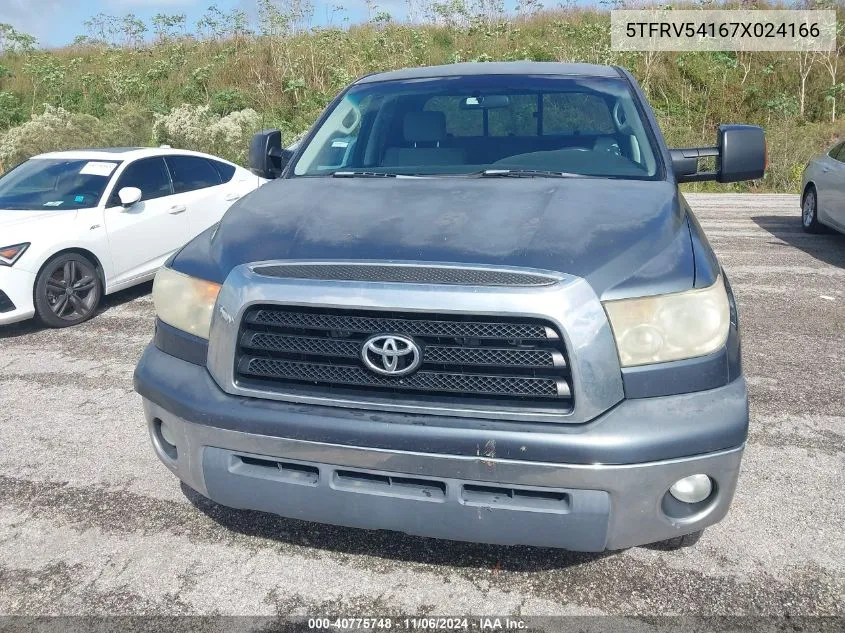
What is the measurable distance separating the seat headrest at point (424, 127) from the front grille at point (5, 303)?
4.08 meters

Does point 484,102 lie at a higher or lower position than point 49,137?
lower

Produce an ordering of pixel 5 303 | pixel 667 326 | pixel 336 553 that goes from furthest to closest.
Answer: pixel 5 303 → pixel 336 553 → pixel 667 326

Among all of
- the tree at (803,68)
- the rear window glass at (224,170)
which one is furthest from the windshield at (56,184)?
the tree at (803,68)

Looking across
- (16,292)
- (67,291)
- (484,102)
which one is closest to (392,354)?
(484,102)

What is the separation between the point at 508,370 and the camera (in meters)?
2.30

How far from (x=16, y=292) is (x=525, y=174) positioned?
4.82 meters

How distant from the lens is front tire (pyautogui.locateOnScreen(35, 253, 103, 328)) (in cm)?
640

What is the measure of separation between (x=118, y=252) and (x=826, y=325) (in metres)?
6.38

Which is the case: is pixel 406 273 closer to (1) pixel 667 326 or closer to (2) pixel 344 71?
(1) pixel 667 326

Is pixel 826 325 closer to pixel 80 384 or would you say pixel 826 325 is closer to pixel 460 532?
pixel 460 532

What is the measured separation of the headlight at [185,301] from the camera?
261 cm

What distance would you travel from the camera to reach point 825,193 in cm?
945

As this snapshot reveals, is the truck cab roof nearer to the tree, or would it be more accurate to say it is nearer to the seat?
the seat

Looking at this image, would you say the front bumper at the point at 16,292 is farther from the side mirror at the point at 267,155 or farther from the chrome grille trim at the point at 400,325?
the chrome grille trim at the point at 400,325
